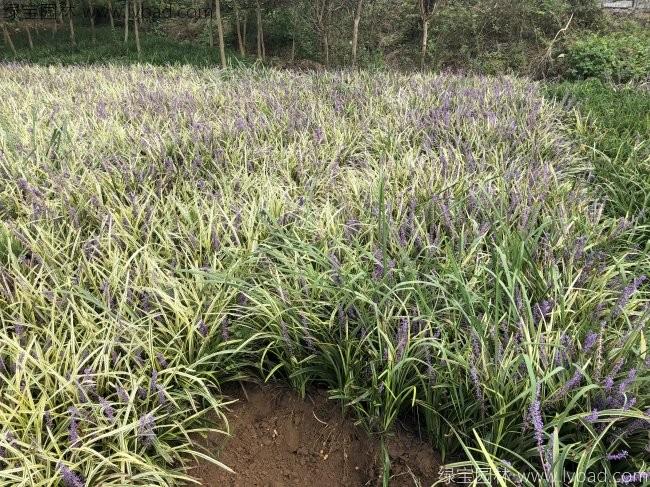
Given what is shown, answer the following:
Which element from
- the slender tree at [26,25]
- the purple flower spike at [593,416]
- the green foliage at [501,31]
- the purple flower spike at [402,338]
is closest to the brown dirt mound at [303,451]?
the purple flower spike at [402,338]

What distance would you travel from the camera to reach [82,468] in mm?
1368

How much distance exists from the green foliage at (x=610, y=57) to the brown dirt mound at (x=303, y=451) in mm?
10661

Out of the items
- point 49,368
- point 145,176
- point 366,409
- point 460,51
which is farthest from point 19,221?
point 460,51

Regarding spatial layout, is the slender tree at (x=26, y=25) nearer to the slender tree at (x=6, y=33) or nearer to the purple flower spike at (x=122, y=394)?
the slender tree at (x=6, y=33)

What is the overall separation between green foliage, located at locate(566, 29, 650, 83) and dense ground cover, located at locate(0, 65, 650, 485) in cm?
824

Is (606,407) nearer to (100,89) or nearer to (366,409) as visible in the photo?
(366,409)

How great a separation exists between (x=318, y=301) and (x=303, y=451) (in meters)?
0.51

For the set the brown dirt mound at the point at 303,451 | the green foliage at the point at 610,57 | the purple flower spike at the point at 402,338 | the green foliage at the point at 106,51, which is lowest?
the brown dirt mound at the point at 303,451

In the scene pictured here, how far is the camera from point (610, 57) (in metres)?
10.1

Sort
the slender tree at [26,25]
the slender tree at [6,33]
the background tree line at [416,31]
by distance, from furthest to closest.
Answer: the slender tree at [26,25] < the slender tree at [6,33] < the background tree line at [416,31]

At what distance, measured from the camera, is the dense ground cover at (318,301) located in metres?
1.38

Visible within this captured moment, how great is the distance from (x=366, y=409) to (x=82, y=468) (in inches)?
35.4

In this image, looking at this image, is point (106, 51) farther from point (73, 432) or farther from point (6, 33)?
point (73, 432)

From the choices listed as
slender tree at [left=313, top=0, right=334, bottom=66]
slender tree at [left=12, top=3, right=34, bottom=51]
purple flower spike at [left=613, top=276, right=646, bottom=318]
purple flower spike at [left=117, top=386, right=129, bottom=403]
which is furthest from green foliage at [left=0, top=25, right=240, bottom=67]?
purple flower spike at [left=613, top=276, right=646, bottom=318]
